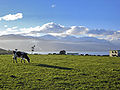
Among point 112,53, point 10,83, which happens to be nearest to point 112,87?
point 10,83

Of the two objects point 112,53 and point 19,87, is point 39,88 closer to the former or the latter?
point 19,87

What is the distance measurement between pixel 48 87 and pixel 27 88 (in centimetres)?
151

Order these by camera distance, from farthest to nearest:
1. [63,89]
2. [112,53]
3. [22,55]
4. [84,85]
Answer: [112,53]
[22,55]
[84,85]
[63,89]

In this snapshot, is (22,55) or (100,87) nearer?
(100,87)

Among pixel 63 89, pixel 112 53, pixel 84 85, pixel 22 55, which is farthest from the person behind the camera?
pixel 112 53

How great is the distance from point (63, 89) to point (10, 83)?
4.41 metres

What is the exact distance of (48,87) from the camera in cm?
1064

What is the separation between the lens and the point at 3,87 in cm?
1057

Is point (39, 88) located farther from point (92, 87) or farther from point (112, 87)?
point (112, 87)

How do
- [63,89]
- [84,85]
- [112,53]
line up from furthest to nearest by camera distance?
[112,53] → [84,85] → [63,89]

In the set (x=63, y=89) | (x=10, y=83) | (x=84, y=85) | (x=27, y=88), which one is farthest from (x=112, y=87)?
(x=10, y=83)

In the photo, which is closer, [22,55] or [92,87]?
[92,87]

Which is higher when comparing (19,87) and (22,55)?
(22,55)

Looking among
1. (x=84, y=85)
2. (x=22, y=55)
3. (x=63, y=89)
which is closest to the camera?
(x=63, y=89)
